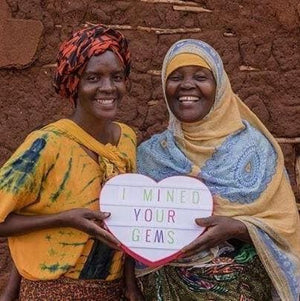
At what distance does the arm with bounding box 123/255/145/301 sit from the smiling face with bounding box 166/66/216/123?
56 cm

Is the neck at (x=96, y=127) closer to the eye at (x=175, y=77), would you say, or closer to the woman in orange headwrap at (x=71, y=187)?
the woman in orange headwrap at (x=71, y=187)

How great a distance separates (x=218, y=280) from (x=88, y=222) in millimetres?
542

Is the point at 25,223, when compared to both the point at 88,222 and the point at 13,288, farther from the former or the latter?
the point at 13,288

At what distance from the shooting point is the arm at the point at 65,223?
→ 133 inches

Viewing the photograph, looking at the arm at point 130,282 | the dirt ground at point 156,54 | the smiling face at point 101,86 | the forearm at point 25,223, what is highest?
the dirt ground at point 156,54

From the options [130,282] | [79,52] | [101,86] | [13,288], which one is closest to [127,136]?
[101,86]

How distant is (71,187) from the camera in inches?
136

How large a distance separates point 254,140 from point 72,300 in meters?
0.89

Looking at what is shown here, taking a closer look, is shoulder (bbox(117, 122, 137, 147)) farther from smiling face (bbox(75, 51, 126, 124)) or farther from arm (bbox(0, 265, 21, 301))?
arm (bbox(0, 265, 21, 301))

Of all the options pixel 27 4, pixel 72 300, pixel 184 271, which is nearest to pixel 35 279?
pixel 72 300

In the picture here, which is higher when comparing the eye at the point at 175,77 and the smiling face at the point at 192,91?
the eye at the point at 175,77

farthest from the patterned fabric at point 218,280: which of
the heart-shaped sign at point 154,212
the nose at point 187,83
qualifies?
the nose at point 187,83

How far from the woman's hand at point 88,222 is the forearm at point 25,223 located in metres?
0.03

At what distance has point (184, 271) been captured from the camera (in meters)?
3.59
